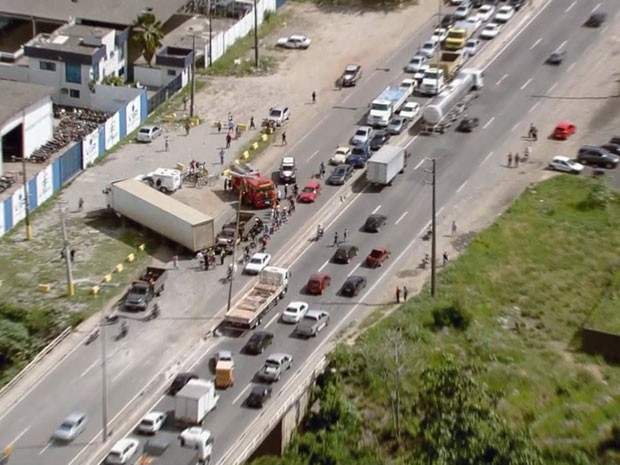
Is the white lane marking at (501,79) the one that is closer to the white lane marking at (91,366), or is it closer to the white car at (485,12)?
the white car at (485,12)

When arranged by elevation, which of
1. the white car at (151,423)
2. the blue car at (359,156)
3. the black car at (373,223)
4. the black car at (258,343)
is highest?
the blue car at (359,156)

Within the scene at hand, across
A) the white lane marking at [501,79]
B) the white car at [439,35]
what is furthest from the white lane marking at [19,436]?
the white car at [439,35]

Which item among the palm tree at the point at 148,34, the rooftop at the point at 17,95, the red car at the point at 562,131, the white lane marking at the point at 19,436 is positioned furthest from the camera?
the palm tree at the point at 148,34

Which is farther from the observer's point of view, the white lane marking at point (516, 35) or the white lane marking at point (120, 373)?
the white lane marking at point (516, 35)

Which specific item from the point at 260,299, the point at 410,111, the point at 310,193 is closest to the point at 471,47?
the point at 410,111

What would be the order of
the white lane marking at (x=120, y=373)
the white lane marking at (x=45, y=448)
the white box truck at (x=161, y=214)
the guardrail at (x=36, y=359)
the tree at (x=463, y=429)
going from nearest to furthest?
the tree at (x=463, y=429) → the white lane marking at (x=45, y=448) → the guardrail at (x=36, y=359) → the white lane marking at (x=120, y=373) → the white box truck at (x=161, y=214)

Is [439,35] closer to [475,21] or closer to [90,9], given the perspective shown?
[475,21]
